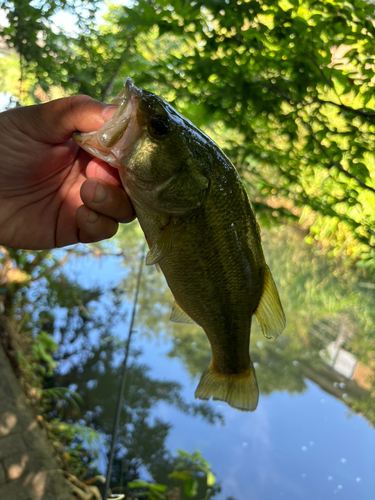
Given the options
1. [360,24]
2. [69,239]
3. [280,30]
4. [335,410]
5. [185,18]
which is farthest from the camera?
[335,410]

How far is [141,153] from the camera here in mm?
1276

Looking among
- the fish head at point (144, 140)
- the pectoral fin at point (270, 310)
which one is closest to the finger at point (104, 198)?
the fish head at point (144, 140)

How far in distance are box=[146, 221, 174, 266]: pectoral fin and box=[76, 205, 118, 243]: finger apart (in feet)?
1.06

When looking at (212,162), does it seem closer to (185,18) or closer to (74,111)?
(74,111)

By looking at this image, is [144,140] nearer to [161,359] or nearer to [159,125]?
[159,125]

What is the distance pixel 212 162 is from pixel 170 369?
14.2 ft

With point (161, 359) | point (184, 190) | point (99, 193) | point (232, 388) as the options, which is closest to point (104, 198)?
point (99, 193)

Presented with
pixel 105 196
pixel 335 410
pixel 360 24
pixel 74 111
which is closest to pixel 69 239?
pixel 105 196

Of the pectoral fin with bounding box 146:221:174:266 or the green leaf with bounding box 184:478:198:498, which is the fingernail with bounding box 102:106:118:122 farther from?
the green leaf with bounding box 184:478:198:498

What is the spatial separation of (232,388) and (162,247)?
76cm

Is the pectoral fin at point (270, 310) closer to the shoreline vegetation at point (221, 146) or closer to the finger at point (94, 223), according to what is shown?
the finger at point (94, 223)

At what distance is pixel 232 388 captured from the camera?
162cm

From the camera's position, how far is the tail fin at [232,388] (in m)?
1.58

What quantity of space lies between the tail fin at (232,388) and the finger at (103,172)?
955 millimetres
